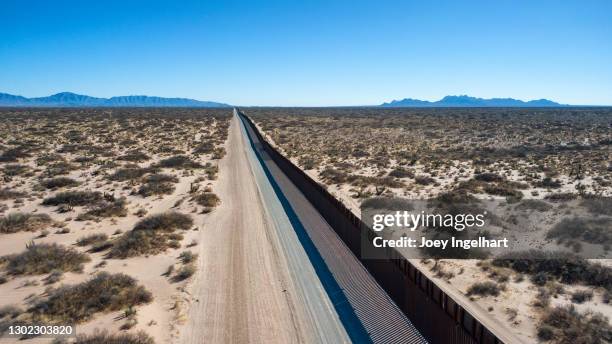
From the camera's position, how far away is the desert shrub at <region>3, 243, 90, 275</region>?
45.0ft

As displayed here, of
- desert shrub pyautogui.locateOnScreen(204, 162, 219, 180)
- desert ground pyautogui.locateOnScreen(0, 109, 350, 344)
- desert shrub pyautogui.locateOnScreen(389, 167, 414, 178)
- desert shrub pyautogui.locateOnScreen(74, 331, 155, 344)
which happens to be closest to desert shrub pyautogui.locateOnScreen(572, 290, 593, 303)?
desert ground pyautogui.locateOnScreen(0, 109, 350, 344)

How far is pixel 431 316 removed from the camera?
384 inches

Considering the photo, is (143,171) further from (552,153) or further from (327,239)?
(552,153)

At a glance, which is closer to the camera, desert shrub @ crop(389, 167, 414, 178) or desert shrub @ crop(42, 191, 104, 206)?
desert shrub @ crop(42, 191, 104, 206)

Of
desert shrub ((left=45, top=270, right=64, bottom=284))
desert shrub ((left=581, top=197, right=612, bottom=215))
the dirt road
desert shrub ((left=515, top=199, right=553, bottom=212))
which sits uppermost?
desert shrub ((left=581, top=197, right=612, bottom=215))

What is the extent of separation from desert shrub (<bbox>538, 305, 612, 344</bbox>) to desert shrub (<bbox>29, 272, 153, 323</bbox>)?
11095 mm

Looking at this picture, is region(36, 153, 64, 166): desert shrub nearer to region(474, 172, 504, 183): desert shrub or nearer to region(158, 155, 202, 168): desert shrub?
region(158, 155, 202, 168): desert shrub

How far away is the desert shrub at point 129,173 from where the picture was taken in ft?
99.8

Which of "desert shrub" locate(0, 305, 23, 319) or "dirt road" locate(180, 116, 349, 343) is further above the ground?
"desert shrub" locate(0, 305, 23, 319)

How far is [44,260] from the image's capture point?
46.9 ft

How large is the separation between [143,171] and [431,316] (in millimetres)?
28972

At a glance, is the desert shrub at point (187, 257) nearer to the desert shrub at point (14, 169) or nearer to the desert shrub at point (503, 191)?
the desert shrub at point (503, 191)

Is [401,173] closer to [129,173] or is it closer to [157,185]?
[157,185]

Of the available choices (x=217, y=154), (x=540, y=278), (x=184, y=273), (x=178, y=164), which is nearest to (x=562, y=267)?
(x=540, y=278)
